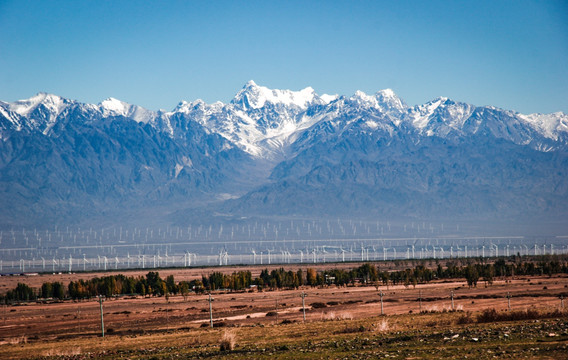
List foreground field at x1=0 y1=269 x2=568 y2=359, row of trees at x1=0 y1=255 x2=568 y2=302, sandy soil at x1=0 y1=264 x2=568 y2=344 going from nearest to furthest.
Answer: foreground field at x1=0 y1=269 x2=568 y2=359, sandy soil at x1=0 y1=264 x2=568 y2=344, row of trees at x1=0 y1=255 x2=568 y2=302

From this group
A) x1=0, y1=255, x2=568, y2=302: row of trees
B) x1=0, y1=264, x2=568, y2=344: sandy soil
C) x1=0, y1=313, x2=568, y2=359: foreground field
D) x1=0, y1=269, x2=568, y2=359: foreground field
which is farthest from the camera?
x1=0, y1=255, x2=568, y2=302: row of trees

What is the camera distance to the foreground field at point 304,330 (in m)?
31.8

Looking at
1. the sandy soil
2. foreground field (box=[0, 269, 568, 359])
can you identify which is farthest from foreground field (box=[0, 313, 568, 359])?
the sandy soil

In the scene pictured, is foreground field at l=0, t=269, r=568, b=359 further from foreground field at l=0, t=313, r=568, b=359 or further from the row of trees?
the row of trees

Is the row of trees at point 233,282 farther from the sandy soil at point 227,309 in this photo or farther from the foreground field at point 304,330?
the foreground field at point 304,330

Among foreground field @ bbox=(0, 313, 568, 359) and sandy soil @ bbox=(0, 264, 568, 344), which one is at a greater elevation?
foreground field @ bbox=(0, 313, 568, 359)

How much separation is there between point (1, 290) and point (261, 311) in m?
80.8

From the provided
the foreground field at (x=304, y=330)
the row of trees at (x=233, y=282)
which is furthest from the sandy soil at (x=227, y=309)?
the row of trees at (x=233, y=282)

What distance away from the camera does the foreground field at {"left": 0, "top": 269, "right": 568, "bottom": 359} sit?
31.8 m

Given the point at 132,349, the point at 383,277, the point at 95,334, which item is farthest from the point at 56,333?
the point at 383,277

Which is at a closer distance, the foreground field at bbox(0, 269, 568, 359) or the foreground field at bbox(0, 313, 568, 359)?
the foreground field at bbox(0, 313, 568, 359)

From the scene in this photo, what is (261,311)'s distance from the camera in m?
74.6

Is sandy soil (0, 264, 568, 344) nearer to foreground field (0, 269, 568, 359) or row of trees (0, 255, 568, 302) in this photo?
foreground field (0, 269, 568, 359)

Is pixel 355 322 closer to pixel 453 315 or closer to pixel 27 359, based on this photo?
pixel 453 315
